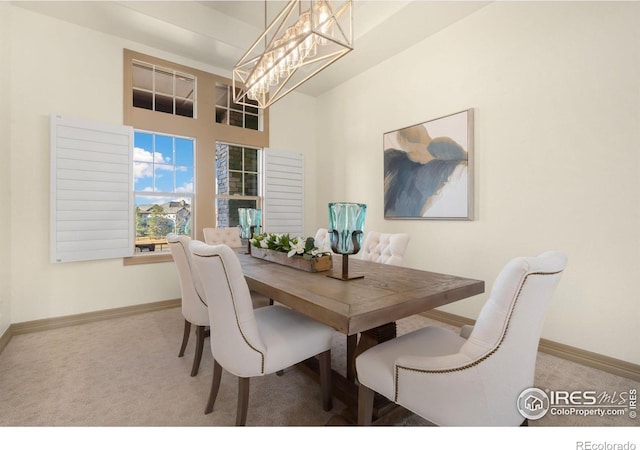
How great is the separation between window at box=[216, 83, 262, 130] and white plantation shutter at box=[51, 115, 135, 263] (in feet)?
4.15

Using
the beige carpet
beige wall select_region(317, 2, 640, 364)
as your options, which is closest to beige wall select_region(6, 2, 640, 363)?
beige wall select_region(317, 2, 640, 364)

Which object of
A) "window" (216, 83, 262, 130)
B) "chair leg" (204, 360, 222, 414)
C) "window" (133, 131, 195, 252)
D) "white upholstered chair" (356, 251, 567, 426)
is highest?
"window" (216, 83, 262, 130)

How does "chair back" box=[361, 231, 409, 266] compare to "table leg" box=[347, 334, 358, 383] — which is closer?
"table leg" box=[347, 334, 358, 383]

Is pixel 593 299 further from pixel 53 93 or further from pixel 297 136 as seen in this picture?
pixel 53 93

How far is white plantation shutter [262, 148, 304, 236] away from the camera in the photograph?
4527mm

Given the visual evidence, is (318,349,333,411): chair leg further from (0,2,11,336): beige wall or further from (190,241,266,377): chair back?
(0,2,11,336): beige wall

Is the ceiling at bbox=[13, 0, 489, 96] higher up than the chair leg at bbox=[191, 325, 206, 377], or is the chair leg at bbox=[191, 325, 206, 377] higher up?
the ceiling at bbox=[13, 0, 489, 96]

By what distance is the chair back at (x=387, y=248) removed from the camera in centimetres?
240

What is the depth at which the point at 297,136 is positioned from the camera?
4.89 meters

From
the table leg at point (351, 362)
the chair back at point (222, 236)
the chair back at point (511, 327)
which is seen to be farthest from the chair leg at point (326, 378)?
the chair back at point (222, 236)

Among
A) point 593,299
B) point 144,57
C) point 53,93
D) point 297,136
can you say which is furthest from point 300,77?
point 593,299

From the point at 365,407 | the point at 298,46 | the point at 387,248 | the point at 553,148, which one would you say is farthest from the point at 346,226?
the point at 553,148

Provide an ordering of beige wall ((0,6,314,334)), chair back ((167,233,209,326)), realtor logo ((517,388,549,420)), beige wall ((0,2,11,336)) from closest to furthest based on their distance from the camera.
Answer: realtor logo ((517,388,549,420)) < chair back ((167,233,209,326)) < beige wall ((0,2,11,336)) < beige wall ((0,6,314,334))

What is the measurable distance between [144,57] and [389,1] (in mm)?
2900
